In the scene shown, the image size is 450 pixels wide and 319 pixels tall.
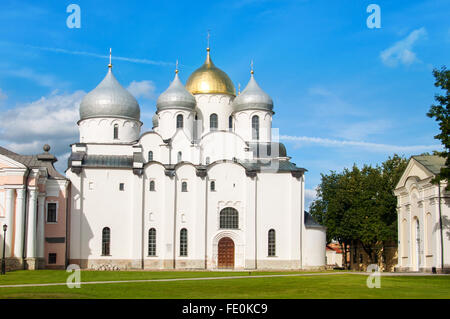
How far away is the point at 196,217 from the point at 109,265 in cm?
793

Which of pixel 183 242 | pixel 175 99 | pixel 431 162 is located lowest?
pixel 183 242

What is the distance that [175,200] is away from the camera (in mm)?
49625

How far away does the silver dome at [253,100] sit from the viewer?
55406mm

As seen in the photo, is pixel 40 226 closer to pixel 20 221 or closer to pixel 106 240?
pixel 20 221

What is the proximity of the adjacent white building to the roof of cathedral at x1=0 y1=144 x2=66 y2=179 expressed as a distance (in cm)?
2721

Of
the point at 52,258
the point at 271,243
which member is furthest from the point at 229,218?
the point at 52,258

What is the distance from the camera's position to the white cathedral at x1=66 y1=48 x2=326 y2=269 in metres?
48.8

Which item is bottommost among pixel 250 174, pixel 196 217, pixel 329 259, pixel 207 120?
pixel 329 259

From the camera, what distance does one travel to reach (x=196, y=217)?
49.7m

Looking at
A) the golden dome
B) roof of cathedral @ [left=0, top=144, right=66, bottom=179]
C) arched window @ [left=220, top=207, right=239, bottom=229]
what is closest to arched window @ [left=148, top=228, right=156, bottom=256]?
arched window @ [left=220, top=207, right=239, bottom=229]

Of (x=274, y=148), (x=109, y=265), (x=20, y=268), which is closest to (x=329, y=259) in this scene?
(x=274, y=148)

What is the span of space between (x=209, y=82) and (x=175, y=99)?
17.2ft

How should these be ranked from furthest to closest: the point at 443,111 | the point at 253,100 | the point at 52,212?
the point at 253,100, the point at 52,212, the point at 443,111

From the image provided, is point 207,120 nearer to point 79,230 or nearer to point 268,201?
point 268,201
